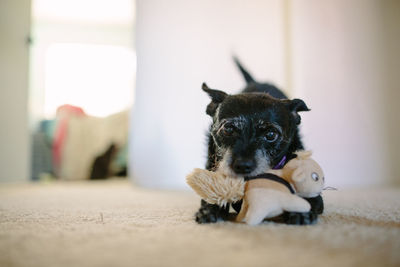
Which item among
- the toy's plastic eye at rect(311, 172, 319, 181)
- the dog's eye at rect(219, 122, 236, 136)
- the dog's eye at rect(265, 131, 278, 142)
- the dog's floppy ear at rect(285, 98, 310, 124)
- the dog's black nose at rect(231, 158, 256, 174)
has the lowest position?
the toy's plastic eye at rect(311, 172, 319, 181)

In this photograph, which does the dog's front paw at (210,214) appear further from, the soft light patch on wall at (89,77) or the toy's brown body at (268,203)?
the soft light patch on wall at (89,77)

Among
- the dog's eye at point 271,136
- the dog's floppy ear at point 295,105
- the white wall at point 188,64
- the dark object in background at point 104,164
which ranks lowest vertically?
the dark object in background at point 104,164

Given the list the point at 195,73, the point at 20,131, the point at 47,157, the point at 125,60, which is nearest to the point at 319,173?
the point at 195,73

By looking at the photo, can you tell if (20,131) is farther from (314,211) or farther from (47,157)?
(314,211)

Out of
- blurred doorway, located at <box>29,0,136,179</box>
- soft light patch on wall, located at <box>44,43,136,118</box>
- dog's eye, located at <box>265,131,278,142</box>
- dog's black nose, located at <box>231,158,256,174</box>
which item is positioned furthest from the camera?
soft light patch on wall, located at <box>44,43,136,118</box>

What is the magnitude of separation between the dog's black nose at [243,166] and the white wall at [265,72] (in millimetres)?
1623

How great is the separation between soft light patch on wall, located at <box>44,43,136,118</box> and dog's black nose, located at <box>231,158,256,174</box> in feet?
16.5

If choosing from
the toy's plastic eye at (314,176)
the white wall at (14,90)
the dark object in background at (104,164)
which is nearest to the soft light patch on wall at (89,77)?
the dark object in background at (104,164)

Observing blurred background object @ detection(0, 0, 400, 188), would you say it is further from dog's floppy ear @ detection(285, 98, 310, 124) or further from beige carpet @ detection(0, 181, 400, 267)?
beige carpet @ detection(0, 181, 400, 267)

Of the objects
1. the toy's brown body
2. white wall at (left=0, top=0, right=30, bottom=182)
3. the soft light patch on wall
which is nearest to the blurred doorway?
the soft light patch on wall

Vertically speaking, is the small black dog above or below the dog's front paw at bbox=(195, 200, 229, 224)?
above

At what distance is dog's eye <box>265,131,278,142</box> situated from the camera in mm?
1064

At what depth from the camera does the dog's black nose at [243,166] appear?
3.16 feet

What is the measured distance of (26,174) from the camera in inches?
120
